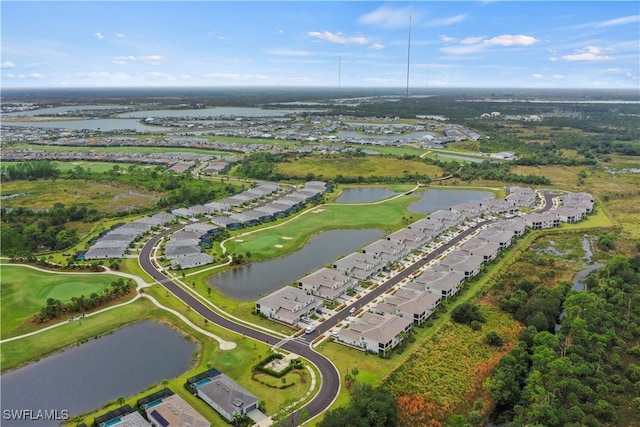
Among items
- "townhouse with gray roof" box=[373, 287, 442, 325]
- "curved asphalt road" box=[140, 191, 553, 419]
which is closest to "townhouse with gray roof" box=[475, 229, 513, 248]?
"curved asphalt road" box=[140, 191, 553, 419]

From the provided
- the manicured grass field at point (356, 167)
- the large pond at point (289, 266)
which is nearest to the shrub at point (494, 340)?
the large pond at point (289, 266)

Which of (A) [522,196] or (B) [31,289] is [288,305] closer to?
(B) [31,289]

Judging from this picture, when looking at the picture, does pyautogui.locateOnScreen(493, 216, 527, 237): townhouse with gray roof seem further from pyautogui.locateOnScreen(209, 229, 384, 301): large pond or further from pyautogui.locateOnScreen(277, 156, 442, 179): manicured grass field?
pyautogui.locateOnScreen(277, 156, 442, 179): manicured grass field

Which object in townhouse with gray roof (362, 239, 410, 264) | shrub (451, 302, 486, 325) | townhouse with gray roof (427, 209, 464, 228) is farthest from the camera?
townhouse with gray roof (427, 209, 464, 228)

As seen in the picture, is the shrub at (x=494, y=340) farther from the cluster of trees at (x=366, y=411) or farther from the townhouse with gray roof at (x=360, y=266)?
the townhouse with gray roof at (x=360, y=266)

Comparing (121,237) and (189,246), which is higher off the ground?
(121,237)

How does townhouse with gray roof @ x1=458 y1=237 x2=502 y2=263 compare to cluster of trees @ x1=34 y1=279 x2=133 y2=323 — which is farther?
townhouse with gray roof @ x1=458 y1=237 x2=502 y2=263

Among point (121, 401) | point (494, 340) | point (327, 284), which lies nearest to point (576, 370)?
point (494, 340)
